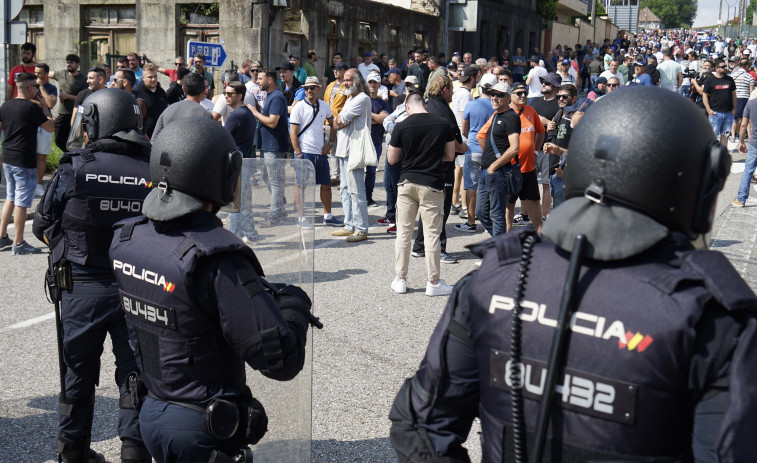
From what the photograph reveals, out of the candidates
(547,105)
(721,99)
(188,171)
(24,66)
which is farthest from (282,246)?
(721,99)

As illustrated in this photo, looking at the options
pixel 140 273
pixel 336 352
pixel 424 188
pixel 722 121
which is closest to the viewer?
pixel 140 273

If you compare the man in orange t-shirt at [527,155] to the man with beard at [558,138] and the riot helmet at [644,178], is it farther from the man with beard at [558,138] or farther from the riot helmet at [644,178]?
the riot helmet at [644,178]

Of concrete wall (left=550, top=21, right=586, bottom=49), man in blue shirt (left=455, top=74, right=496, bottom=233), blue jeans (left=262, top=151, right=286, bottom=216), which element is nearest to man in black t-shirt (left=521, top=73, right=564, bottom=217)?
man in blue shirt (left=455, top=74, right=496, bottom=233)

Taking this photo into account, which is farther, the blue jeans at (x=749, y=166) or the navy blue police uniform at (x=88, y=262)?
the blue jeans at (x=749, y=166)

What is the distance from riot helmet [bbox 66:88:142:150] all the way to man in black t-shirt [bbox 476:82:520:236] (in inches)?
189

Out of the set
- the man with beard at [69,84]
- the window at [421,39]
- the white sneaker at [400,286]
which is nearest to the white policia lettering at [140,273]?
the white sneaker at [400,286]

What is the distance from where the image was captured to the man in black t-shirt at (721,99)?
1500cm

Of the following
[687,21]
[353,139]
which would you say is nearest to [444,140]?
[353,139]

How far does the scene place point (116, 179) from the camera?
3.87 metres

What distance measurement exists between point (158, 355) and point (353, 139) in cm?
729

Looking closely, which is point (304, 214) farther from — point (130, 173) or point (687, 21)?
point (687, 21)

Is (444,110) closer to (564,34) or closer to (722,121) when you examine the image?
(722,121)

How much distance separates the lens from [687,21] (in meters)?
180

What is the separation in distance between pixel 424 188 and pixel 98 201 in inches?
155
